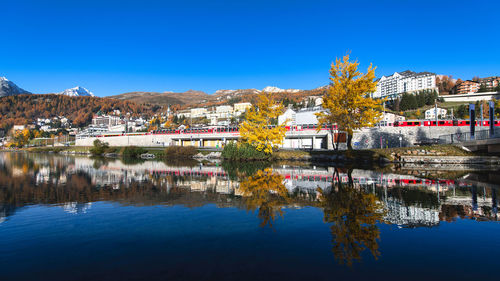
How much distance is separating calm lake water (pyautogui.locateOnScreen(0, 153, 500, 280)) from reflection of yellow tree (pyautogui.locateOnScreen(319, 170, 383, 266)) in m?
0.03

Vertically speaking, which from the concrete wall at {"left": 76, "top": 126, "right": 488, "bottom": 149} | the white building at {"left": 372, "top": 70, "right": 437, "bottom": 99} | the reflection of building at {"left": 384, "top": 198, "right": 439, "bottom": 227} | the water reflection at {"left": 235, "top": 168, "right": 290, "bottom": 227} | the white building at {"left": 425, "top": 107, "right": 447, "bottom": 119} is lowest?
the water reflection at {"left": 235, "top": 168, "right": 290, "bottom": 227}

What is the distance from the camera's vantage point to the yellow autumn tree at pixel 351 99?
31244 mm

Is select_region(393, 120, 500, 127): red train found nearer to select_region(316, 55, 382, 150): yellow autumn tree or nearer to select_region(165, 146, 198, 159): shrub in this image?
select_region(316, 55, 382, 150): yellow autumn tree

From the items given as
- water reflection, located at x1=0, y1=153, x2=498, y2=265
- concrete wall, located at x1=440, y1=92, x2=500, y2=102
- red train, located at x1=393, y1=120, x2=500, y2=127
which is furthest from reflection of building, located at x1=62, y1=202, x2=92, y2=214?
concrete wall, located at x1=440, y1=92, x2=500, y2=102

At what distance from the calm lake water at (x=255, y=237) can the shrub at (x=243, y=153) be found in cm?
2660

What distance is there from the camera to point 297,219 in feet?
30.5

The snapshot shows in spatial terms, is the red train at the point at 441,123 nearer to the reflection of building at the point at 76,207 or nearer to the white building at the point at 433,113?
the reflection of building at the point at 76,207

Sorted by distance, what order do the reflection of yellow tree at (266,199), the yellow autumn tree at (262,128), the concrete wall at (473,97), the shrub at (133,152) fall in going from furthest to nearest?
1. the concrete wall at (473,97)
2. the shrub at (133,152)
3. the yellow autumn tree at (262,128)
4. the reflection of yellow tree at (266,199)

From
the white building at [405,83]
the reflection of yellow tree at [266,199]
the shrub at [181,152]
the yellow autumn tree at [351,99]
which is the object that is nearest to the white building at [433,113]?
the white building at [405,83]

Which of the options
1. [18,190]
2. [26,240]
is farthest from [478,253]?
[18,190]

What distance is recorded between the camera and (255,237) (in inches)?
300

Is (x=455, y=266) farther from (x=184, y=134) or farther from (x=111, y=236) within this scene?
(x=184, y=134)

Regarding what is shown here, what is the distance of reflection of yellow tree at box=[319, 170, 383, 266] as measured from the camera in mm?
6598

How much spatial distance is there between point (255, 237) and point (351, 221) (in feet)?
10.6
